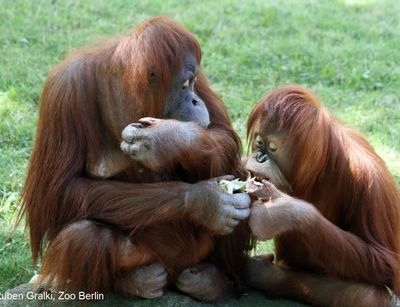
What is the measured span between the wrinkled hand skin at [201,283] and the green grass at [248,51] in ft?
5.17

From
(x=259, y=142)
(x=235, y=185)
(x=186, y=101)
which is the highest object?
(x=186, y=101)

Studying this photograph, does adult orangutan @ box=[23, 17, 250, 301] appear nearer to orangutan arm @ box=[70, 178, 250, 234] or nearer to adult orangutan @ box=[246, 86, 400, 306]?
orangutan arm @ box=[70, 178, 250, 234]

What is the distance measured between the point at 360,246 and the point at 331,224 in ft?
0.56

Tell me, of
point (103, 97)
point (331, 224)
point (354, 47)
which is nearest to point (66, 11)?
point (354, 47)

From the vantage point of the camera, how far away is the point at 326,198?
311cm

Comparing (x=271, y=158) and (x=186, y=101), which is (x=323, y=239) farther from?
(x=186, y=101)

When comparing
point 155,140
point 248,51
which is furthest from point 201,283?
point 248,51

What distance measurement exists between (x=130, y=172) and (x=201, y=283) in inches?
22.1

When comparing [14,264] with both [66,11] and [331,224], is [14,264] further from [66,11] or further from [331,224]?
[66,11]

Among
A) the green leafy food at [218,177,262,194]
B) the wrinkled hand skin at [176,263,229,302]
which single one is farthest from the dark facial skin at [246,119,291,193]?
the wrinkled hand skin at [176,263,229,302]

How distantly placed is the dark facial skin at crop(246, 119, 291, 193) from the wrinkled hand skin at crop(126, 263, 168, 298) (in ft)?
1.90

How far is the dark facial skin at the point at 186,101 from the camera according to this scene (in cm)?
295

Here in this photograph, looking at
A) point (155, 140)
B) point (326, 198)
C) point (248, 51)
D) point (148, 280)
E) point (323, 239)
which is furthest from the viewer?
point (248, 51)

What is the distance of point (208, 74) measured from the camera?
6094 millimetres
